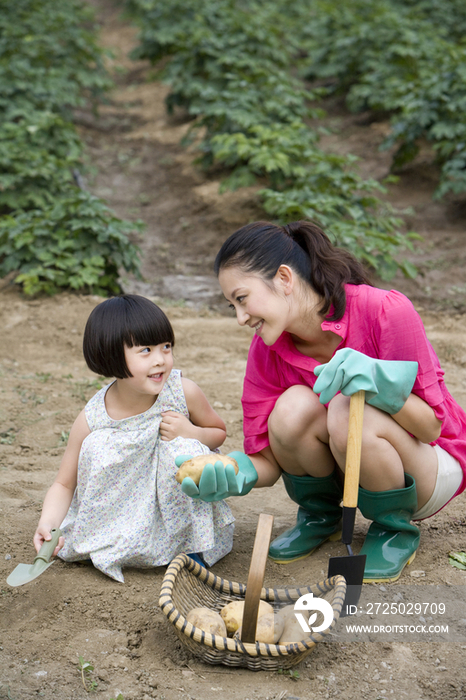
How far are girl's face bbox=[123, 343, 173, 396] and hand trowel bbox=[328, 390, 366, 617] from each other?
580 mm

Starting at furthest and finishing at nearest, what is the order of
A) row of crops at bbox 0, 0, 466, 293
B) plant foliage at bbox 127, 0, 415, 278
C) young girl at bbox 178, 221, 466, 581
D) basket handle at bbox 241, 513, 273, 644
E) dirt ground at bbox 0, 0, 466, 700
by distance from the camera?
plant foliage at bbox 127, 0, 415, 278 → row of crops at bbox 0, 0, 466, 293 → young girl at bbox 178, 221, 466, 581 → dirt ground at bbox 0, 0, 466, 700 → basket handle at bbox 241, 513, 273, 644

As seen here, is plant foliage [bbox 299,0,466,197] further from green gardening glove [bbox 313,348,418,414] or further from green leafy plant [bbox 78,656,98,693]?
green leafy plant [bbox 78,656,98,693]

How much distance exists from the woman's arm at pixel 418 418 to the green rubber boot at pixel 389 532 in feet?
0.50

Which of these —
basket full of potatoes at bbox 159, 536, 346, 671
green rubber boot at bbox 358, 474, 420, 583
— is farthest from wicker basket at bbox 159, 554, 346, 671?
green rubber boot at bbox 358, 474, 420, 583

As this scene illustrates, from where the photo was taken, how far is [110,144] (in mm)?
8500

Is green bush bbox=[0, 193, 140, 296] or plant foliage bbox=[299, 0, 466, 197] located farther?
plant foliage bbox=[299, 0, 466, 197]

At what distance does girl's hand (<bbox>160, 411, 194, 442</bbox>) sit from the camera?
2.01m

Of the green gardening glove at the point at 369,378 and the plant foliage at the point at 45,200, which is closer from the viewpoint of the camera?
the green gardening glove at the point at 369,378

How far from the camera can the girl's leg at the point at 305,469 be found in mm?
1977

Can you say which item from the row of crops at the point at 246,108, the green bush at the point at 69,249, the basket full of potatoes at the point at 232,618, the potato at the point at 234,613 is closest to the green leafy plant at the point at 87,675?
the basket full of potatoes at the point at 232,618

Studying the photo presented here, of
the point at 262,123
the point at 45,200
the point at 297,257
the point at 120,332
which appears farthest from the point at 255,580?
the point at 262,123

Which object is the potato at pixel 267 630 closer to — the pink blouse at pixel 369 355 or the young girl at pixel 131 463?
the young girl at pixel 131 463

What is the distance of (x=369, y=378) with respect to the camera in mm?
1680

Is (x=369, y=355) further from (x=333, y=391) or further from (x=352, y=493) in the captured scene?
(x=352, y=493)
